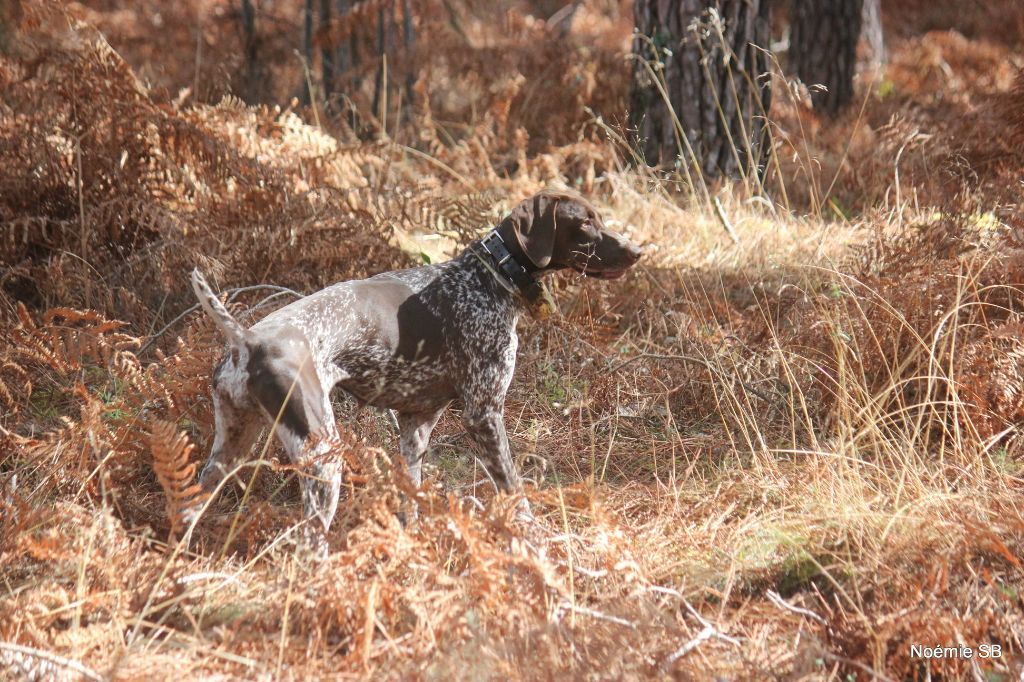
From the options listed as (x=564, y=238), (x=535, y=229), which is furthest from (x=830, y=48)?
(x=535, y=229)

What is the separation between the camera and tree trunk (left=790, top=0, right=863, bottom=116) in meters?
8.88

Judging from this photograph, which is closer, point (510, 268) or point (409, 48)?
point (510, 268)

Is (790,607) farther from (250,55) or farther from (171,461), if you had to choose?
(250,55)

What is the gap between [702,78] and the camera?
664 centimetres

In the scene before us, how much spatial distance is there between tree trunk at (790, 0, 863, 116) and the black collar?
5.90 meters

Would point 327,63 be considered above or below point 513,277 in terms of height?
above

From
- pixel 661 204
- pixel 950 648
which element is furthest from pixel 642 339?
pixel 950 648

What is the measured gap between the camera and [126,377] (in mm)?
4000

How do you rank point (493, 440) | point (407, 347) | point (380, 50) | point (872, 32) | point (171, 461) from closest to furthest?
1. point (171, 461)
2. point (407, 347)
3. point (493, 440)
4. point (380, 50)
5. point (872, 32)

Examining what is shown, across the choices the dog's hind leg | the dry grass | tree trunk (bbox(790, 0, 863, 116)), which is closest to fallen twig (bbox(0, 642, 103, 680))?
the dry grass

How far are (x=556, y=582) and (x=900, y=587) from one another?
1.12 meters

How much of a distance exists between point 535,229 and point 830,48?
625 centimetres

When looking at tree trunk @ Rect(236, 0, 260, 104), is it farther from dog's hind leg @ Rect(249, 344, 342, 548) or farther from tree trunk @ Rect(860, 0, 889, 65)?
tree trunk @ Rect(860, 0, 889, 65)

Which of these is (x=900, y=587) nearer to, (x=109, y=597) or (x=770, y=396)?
(x=770, y=396)
